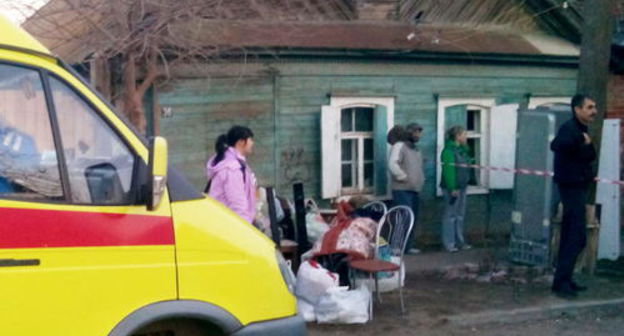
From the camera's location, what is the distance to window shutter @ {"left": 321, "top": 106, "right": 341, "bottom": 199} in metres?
12.0

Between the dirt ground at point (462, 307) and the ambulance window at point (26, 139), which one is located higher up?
the ambulance window at point (26, 139)

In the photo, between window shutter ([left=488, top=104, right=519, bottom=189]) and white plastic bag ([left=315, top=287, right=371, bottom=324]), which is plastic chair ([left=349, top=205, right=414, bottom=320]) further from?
window shutter ([left=488, top=104, right=519, bottom=189])

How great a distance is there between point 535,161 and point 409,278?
2.02 metres

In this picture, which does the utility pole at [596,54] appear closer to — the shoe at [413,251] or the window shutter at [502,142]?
the shoe at [413,251]

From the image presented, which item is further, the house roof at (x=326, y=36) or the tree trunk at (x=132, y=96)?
the house roof at (x=326, y=36)

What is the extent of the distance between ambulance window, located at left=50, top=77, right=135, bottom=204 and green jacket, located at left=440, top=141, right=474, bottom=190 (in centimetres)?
798

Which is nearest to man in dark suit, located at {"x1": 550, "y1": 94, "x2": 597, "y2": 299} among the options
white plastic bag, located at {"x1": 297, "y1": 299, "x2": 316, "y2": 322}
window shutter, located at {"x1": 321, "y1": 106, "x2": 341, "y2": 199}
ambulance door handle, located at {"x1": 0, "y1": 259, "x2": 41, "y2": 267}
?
white plastic bag, located at {"x1": 297, "y1": 299, "x2": 316, "y2": 322}

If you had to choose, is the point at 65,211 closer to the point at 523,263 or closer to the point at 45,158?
the point at 45,158

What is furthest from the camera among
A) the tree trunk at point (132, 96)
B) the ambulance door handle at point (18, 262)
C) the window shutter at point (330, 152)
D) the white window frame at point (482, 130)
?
the white window frame at point (482, 130)

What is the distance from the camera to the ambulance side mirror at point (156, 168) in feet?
15.5

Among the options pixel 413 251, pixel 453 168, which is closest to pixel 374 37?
pixel 453 168

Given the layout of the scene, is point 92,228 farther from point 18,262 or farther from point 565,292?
point 565,292

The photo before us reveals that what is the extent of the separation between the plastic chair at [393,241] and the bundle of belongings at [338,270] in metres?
0.16

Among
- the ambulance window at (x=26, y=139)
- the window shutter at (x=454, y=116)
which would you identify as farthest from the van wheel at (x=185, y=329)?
the window shutter at (x=454, y=116)
